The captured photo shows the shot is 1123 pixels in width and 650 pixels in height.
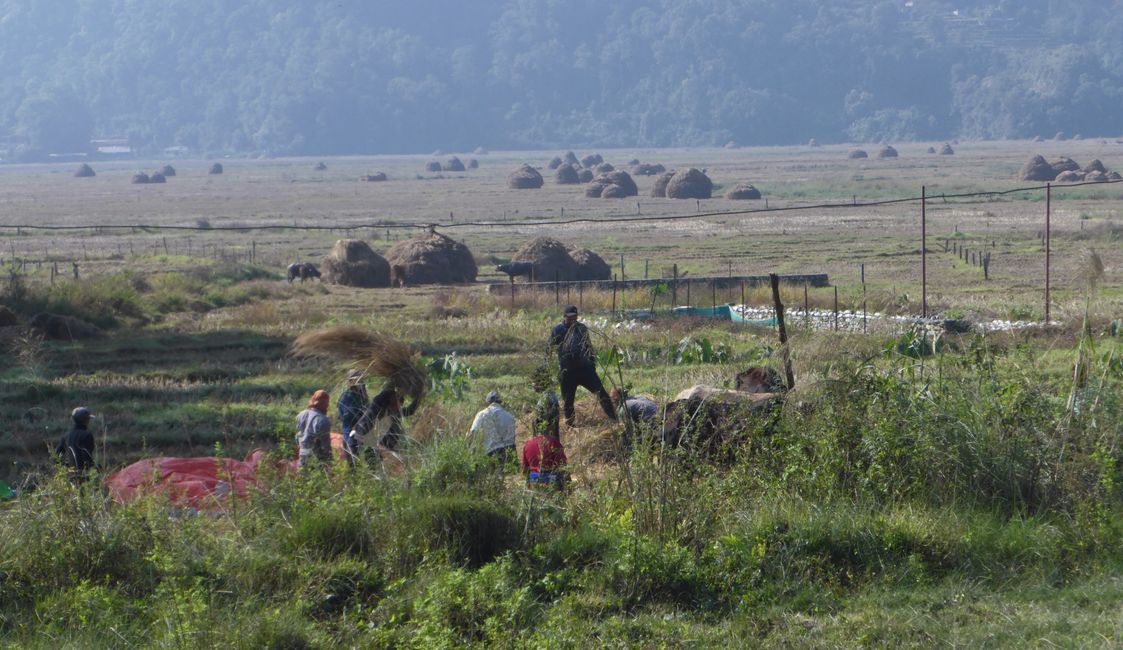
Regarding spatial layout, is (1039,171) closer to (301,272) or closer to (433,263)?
(433,263)

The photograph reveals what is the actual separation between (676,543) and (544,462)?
1610mm

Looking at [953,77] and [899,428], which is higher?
[953,77]

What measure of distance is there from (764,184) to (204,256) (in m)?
52.3

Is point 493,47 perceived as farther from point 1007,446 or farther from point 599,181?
point 1007,446

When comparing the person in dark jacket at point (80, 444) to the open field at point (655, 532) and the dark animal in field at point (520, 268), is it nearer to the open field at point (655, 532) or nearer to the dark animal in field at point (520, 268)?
the open field at point (655, 532)

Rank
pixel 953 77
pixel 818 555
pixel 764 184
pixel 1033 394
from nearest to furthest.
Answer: pixel 818 555
pixel 1033 394
pixel 764 184
pixel 953 77

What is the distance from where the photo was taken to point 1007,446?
8.34 meters

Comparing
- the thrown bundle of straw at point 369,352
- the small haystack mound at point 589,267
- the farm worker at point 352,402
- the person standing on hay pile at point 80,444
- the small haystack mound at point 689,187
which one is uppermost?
the small haystack mound at point 689,187

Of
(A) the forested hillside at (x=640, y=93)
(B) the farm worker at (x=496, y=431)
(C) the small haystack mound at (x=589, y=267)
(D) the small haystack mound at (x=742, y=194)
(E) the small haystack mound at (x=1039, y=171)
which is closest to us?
(B) the farm worker at (x=496, y=431)

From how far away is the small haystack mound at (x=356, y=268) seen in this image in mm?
32312

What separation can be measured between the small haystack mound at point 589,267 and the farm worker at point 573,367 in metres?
20.2

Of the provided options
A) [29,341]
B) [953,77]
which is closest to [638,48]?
[953,77]

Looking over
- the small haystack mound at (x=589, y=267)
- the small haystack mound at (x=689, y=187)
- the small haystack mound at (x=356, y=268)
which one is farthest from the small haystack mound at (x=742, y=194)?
the small haystack mound at (x=356, y=268)

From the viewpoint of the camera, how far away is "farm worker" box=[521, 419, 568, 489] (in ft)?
27.9
